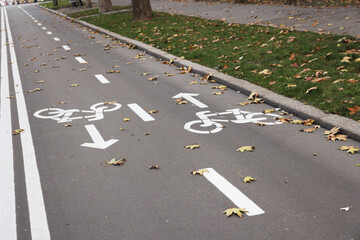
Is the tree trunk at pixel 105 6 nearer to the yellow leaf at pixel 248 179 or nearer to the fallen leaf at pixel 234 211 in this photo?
the yellow leaf at pixel 248 179

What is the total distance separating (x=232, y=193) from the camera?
14.8 feet

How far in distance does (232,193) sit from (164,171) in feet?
3.08

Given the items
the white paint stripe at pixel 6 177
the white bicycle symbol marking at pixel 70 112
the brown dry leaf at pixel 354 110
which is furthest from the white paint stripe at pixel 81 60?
the brown dry leaf at pixel 354 110

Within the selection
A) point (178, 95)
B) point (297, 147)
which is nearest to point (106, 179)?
point (297, 147)

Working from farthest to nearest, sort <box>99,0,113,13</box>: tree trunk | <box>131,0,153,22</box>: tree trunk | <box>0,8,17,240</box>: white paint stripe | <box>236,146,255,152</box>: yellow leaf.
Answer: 1. <box>99,0,113,13</box>: tree trunk
2. <box>131,0,153,22</box>: tree trunk
3. <box>236,146,255,152</box>: yellow leaf
4. <box>0,8,17,240</box>: white paint stripe

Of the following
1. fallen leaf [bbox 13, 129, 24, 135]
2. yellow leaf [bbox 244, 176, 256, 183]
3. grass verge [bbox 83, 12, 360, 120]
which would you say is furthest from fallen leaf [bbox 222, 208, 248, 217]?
fallen leaf [bbox 13, 129, 24, 135]

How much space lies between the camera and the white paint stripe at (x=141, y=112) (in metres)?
7.19

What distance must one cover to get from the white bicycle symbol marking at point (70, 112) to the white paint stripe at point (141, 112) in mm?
260

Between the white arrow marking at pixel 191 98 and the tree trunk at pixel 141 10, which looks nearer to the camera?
the white arrow marking at pixel 191 98

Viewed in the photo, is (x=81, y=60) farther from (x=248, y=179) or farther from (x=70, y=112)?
(x=248, y=179)

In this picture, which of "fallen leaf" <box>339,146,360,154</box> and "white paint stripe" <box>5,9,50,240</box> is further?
"fallen leaf" <box>339,146,360,154</box>

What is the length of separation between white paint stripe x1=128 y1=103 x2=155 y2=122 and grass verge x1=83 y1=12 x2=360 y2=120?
90.7 inches

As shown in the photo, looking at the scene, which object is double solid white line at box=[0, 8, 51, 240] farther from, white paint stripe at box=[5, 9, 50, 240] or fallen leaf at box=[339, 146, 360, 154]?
fallen leaf at box=[339, 146, 360, 154]

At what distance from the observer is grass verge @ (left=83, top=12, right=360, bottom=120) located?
292 inches
